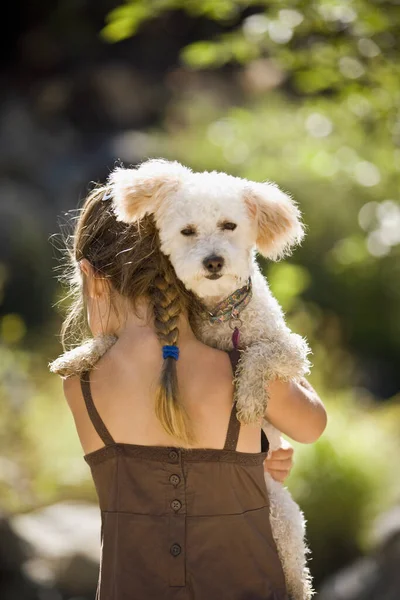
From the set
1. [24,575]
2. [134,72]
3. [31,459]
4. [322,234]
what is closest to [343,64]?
[24,575]

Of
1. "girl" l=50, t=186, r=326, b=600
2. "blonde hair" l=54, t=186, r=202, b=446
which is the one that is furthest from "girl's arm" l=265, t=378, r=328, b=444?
"blonde hair" l=54, t=186, r=202, b=446

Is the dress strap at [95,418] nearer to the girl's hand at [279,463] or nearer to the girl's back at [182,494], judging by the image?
the girl's back at [182,494]

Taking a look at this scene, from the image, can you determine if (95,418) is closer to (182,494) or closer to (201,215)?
(182,494)

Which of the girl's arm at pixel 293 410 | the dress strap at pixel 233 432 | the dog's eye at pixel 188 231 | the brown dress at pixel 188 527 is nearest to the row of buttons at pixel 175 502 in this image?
the brown dress at pixel 188 527

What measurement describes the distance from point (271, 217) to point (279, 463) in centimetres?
69

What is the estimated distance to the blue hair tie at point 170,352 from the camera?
74.0 inches

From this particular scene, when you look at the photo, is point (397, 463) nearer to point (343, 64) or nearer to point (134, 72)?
point (343, 64)

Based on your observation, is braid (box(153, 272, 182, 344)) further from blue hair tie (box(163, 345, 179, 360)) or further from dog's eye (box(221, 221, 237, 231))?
dog's eye (box(221, 221, 237, 231))

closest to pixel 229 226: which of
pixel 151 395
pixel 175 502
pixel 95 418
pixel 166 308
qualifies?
pixel 166 308

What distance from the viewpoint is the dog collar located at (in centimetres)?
211

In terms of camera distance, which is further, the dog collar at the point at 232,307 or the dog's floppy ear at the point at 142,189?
the dog collar at the point at 232,307

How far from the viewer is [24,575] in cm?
471

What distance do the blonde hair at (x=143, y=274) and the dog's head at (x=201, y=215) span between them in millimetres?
41

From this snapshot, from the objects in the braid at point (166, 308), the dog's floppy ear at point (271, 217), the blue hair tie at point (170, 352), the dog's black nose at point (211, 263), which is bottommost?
the blue hair tie at point (170, 352)
